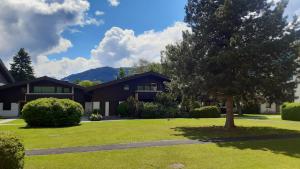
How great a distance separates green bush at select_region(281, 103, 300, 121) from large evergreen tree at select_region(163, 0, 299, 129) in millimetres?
13426

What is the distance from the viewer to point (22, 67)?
2980 inches

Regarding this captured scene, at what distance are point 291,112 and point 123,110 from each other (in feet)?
66.9

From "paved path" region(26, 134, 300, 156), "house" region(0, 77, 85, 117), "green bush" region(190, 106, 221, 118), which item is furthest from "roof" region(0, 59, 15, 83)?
"paved path" region(26, 134, 300, 156)

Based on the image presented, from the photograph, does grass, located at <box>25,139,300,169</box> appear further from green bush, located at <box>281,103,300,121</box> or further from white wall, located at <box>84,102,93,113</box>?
white wall, located at <box>84,102,93,113</box>

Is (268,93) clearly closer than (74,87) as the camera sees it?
Yes

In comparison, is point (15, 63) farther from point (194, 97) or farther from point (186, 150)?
point (186, 150)

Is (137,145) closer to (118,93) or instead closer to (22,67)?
(118,93)

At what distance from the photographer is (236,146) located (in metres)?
15.8

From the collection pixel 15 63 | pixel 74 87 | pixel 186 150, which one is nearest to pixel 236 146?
pixel 186 150

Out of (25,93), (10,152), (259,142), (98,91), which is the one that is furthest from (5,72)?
(10,152)

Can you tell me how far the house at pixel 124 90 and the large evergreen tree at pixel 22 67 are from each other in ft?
121

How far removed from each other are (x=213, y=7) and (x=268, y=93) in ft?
24.3

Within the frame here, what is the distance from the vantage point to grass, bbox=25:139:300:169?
11.3 metres

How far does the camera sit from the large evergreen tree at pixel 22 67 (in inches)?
2938
